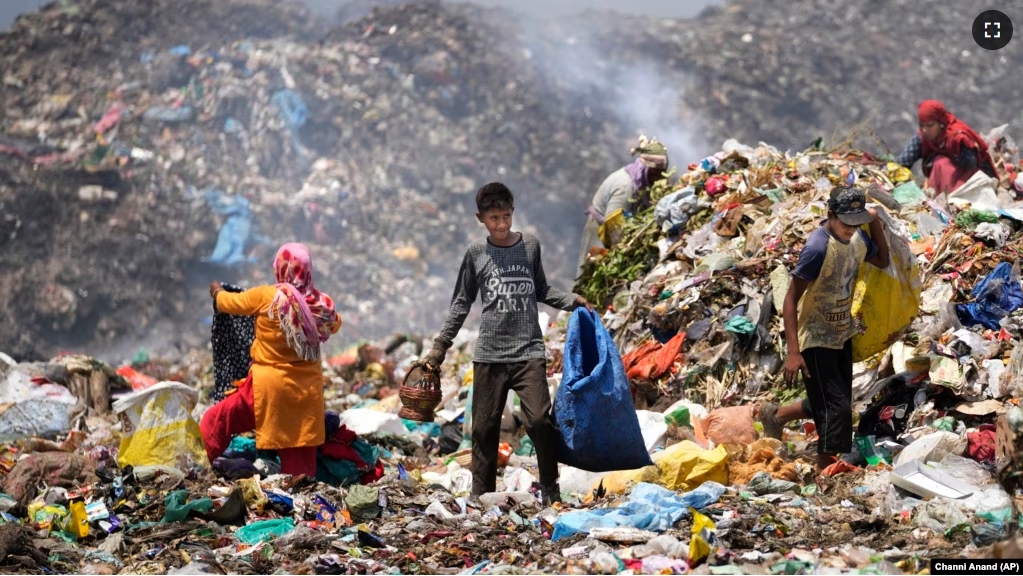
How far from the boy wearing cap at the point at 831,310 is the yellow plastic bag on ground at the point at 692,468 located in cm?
46

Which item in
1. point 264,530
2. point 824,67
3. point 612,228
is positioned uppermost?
point 824,67

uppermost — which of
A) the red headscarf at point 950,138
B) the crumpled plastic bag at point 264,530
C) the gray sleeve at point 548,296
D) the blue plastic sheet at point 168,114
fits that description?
the blue plastic sheet at point 168,114

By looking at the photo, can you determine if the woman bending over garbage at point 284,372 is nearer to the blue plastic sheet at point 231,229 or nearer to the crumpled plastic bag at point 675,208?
the crumpled plastic bag at point 675,208

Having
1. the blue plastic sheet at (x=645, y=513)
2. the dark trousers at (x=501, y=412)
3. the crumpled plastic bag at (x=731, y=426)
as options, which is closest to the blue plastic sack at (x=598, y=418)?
the dark trousers at (x=501, y=412)

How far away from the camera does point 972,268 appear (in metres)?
6.16

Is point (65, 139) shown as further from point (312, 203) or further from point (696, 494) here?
point (696, 494)

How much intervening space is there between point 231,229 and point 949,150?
9149 millimetres

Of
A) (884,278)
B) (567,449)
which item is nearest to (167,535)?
(567,449)

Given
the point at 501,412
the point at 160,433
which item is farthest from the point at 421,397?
the point at 160,433

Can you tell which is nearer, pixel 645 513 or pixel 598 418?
pixel 645 513

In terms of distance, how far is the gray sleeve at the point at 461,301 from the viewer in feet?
15.8

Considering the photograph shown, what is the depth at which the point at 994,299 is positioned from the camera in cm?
594

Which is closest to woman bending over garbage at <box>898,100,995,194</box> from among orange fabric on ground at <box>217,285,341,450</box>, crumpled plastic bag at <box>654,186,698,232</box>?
crumpled plastic bag at <box>654,186,698,232</box>

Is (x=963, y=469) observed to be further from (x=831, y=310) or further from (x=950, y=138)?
(x=950, y=138)
